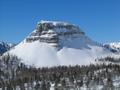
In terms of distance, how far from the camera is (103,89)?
654 feet

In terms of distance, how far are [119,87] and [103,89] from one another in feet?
26.6

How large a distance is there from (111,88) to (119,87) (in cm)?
569

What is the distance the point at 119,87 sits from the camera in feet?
654

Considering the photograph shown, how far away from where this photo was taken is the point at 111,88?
642 ft

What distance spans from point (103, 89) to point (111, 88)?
5.08 metres
